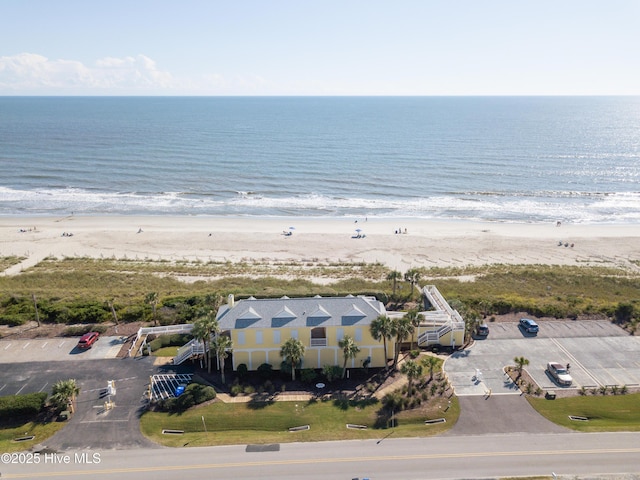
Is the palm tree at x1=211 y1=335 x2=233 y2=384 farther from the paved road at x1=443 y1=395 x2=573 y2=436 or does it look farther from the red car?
the paved road at x1=443 y1=395 x2=573 y2=436

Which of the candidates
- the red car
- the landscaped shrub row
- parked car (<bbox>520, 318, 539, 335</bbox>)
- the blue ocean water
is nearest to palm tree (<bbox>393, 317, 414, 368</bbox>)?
parked car (<bbox>520, 318, 539, 335</bbox>)

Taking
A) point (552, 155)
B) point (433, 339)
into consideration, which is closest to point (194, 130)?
point (552, 155)

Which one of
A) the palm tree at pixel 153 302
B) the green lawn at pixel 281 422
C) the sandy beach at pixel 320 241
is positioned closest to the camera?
the green lawn at pixel 281 422

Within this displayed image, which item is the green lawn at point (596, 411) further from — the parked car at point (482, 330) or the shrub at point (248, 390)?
the shrub at point (248, 390)

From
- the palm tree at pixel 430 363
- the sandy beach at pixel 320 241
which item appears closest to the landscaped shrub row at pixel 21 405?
the palm tree at pixel 430 363

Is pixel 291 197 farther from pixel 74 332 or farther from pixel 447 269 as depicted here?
pixel 74 332
